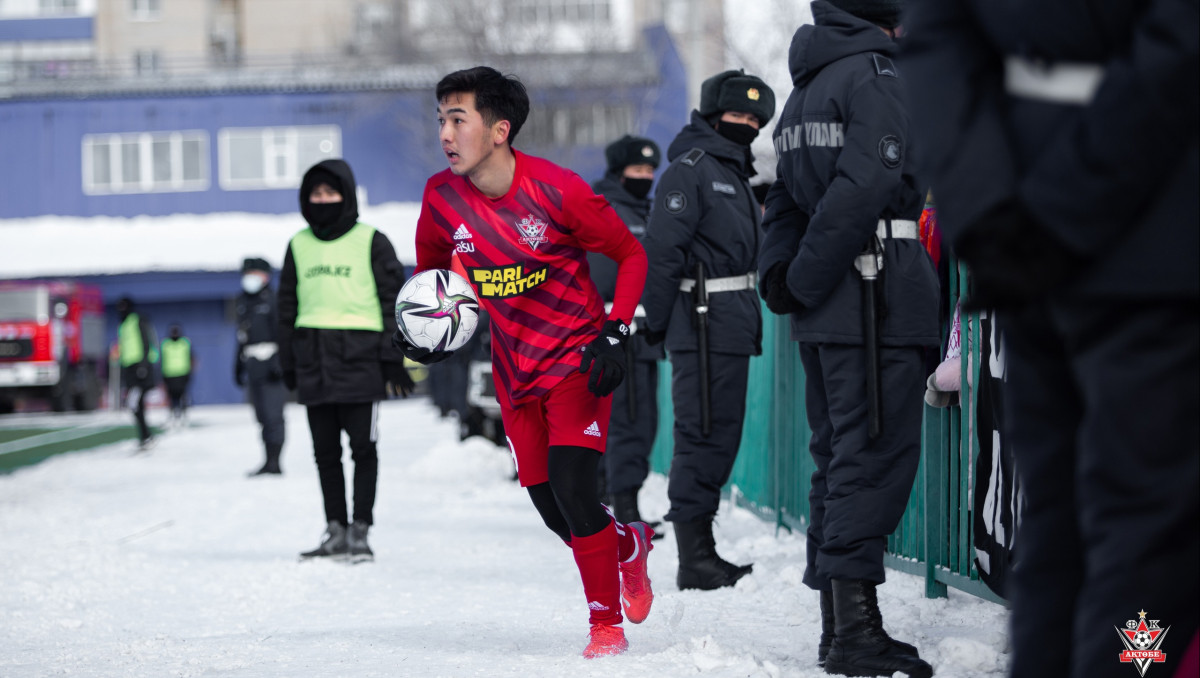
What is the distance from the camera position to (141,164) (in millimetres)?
39969

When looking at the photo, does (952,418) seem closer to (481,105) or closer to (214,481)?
(481,105)

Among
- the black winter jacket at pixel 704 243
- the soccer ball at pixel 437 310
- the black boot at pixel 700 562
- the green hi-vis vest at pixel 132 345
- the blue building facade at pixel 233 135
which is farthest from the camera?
the blue building facade at pixel 233 135

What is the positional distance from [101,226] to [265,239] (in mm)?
5462

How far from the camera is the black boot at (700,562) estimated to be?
6.03 metres

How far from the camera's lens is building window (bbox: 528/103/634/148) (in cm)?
3778

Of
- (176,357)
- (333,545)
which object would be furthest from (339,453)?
(176,357)

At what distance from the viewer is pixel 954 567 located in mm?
5219

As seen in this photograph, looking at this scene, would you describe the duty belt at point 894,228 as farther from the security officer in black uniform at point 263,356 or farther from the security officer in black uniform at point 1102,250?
the security officer in black uniform at point 263,356

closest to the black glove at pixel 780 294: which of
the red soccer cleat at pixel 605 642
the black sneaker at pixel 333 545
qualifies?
the red soccer cleat at pixel 605 642

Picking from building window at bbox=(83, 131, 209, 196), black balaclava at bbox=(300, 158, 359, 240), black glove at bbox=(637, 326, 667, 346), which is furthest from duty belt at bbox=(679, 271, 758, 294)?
building window at bbox=(83, 131, 209, 196)

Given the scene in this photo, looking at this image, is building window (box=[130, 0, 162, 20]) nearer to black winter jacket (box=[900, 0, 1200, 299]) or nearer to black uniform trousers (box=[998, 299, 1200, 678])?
black winter jacket (box=[900, 0, 1200, 299])

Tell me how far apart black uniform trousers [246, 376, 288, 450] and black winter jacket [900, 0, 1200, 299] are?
38.3 ft

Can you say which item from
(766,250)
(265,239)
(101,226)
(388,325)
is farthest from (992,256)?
(101,226)

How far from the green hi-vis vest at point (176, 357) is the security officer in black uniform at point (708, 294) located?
1651cm
